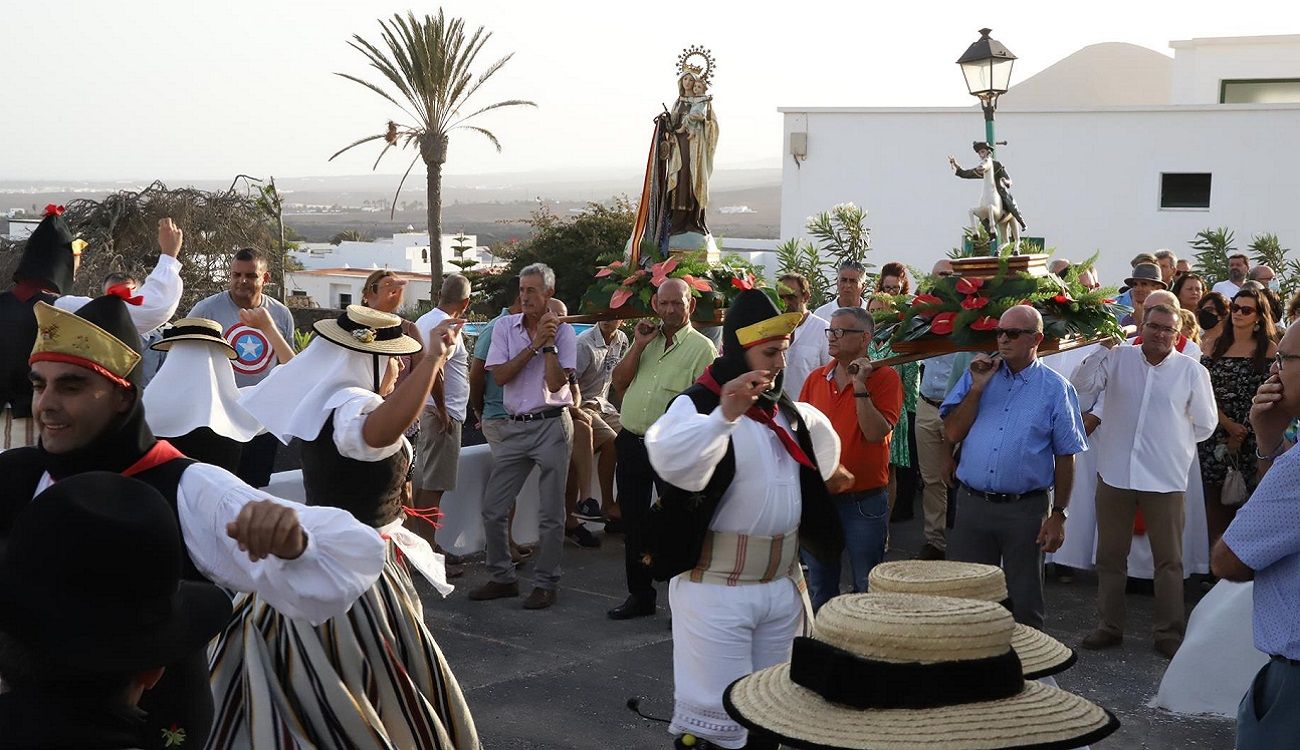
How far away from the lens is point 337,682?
4.52 m

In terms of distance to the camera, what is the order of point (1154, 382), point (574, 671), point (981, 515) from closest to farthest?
point (981, 515) → point (574, 671) → point (1154, 382)

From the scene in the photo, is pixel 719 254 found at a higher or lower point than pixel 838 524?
higher

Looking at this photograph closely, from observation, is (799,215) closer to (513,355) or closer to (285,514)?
(513,355)

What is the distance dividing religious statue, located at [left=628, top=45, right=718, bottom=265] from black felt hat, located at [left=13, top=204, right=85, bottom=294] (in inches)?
162

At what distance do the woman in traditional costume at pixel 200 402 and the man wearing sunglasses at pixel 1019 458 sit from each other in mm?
3486

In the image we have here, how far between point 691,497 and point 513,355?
4236mm

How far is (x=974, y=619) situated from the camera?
3068 mm

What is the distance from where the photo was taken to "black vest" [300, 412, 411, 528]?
16.7ft

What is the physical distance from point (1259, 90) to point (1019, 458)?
A: 39.6m

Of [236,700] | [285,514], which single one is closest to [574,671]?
[236,700]

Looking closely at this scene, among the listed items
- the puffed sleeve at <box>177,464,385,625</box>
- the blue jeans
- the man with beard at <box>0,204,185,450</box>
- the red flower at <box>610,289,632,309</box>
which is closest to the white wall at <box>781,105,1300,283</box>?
the red flower at <box>610,289,632,309</box>

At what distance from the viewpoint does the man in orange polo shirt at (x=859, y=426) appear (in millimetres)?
7422

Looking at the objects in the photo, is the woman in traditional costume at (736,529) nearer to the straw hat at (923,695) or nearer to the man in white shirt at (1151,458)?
the straw hat at (923,695)

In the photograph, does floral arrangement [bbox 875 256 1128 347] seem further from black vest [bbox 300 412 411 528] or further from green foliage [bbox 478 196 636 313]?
green foliage [bbox 478 196 636 313]
